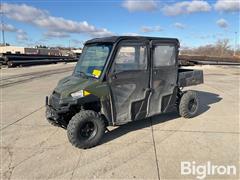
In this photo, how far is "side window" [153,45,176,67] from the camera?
5133 millimetres

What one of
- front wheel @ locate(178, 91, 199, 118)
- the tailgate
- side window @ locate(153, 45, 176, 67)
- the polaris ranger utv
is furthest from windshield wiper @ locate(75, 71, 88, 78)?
front wheel @ locate(178, 91, 199, 118)

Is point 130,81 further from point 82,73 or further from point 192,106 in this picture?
point 192,106

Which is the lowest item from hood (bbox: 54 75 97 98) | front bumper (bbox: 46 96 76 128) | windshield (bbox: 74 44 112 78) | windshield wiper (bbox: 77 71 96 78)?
front bumper (bbox: 46 96 76 128)

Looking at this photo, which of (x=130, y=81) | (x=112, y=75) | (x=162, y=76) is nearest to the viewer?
(x=112, y=75)

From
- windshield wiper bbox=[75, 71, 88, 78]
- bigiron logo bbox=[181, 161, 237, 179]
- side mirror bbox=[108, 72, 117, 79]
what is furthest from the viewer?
windshield wiper bbox=[75, 71, 88, 78]

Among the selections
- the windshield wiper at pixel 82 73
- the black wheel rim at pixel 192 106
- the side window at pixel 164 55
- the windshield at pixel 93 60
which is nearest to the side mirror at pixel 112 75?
the windshield at pixel 93 60

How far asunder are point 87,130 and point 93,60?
1.44 metres

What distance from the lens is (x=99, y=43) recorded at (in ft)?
16.0

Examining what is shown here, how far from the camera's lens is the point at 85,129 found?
436 centimetres

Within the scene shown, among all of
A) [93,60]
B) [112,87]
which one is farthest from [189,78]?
[93,60]

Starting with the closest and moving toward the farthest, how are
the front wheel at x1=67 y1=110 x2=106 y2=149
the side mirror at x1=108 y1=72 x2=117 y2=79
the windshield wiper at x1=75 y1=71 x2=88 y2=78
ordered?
the front wheel at x1=67 y1=110 x2=106 y2=149
the side mirror at x1=108 y1=72 x2=117 y2=79
the windshield wiper at x1=75 y1=71 x2=88 y2=78

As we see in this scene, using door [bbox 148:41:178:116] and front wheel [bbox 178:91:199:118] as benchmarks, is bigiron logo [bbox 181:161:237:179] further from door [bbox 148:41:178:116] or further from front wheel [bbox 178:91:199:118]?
Result: front wheel [bbox 178:91:199:118]

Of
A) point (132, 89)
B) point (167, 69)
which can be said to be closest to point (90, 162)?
point (132, 89)

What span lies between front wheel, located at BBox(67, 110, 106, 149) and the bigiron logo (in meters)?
1.62
